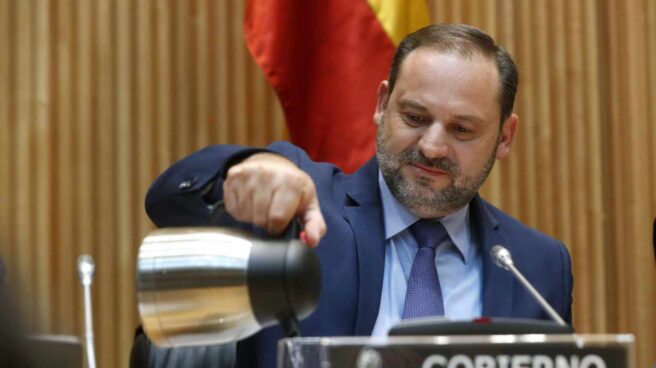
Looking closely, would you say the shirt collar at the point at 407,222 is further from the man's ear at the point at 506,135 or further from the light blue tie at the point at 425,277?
the man's ear at the point at 506,135

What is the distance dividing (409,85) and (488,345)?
46.5 inches

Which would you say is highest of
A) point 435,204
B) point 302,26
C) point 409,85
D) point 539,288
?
point 302,26

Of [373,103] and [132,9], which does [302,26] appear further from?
[132,9]

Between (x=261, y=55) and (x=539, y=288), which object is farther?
(x=261, y=55)

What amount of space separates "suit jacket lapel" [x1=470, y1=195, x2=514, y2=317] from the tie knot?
3.5 inches

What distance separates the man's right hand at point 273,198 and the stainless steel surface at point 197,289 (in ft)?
0.41

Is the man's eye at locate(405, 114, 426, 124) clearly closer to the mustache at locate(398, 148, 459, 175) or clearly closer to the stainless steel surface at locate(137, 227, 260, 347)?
the mustache at locate(398, 148, 459, 175)

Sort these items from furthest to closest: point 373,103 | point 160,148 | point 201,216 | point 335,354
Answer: point 160,148, point 373,103, point 201,216, point 335,354

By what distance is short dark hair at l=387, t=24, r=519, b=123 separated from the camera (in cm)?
238

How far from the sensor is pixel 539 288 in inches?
91.4

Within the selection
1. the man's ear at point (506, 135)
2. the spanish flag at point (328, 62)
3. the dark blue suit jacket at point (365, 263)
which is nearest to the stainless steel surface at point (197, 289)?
the dark blue suit jacket at point (365, 263)

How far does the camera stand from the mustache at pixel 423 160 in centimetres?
230

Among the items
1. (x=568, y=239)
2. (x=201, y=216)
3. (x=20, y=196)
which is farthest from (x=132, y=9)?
(x=201, y=216)

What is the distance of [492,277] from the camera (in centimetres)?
228
